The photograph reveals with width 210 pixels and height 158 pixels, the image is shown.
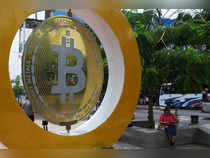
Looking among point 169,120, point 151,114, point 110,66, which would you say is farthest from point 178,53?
point 110,66

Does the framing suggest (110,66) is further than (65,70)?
Yes

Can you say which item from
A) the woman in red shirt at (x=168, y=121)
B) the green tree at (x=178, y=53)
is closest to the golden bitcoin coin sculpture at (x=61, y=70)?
the woman in red shirt at (x=168, y=121)

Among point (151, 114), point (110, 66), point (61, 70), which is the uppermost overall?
point (110, 66)

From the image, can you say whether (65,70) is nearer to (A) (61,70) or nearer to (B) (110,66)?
(A) (61,70)

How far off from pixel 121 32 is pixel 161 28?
320cm

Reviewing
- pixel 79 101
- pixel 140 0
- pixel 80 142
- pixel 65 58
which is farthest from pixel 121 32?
pixel 140 0

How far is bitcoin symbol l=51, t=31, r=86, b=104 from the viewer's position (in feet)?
15.6

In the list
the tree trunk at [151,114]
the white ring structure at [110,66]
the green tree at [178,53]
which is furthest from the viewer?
the tree trunk at [151,114]

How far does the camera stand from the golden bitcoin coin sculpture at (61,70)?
14.5ft

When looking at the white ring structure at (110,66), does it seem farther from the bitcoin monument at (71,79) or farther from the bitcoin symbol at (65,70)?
the bitcoin symbol at (65,70)

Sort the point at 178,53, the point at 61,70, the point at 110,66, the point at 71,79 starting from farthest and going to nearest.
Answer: the point at 178,53
the point at 110,66
the point at 71,79
the point at 61,70

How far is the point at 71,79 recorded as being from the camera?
193 inches

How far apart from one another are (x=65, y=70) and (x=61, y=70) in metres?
0.08

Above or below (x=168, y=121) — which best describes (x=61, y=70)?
above
